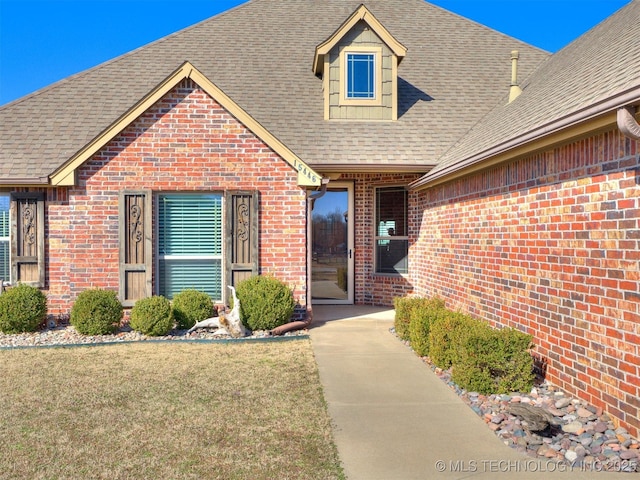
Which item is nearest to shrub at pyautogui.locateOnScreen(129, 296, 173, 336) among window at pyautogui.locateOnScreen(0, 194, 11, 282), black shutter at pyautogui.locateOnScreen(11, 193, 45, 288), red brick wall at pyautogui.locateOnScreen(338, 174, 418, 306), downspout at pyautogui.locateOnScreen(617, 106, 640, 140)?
black shutter at pyautogui.locateOnScreen(11, 193, 45, 288)

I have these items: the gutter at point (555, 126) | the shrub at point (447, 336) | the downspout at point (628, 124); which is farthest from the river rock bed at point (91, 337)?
the downspout at point (628, 124)

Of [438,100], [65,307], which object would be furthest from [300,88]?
[65,307]

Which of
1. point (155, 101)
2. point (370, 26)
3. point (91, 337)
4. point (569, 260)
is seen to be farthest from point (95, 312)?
point (370, 26)

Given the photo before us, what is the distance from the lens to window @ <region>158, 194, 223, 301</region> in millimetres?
9516

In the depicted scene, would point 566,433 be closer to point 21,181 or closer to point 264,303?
point 264,303

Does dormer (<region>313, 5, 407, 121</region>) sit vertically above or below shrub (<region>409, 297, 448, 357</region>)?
above

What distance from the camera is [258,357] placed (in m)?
7.47

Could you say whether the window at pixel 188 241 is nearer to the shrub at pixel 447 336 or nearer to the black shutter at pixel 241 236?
the black shutter at pixel 241 236

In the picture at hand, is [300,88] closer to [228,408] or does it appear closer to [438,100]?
[438,100]

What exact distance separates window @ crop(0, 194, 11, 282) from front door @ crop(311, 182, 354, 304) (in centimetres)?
609

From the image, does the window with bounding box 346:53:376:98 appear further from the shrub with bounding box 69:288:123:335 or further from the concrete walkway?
the shrub with bounding box 69:288:123:335

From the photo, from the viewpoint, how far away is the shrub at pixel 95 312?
341 inches

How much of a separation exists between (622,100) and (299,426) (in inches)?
148

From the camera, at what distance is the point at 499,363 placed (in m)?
5.72
